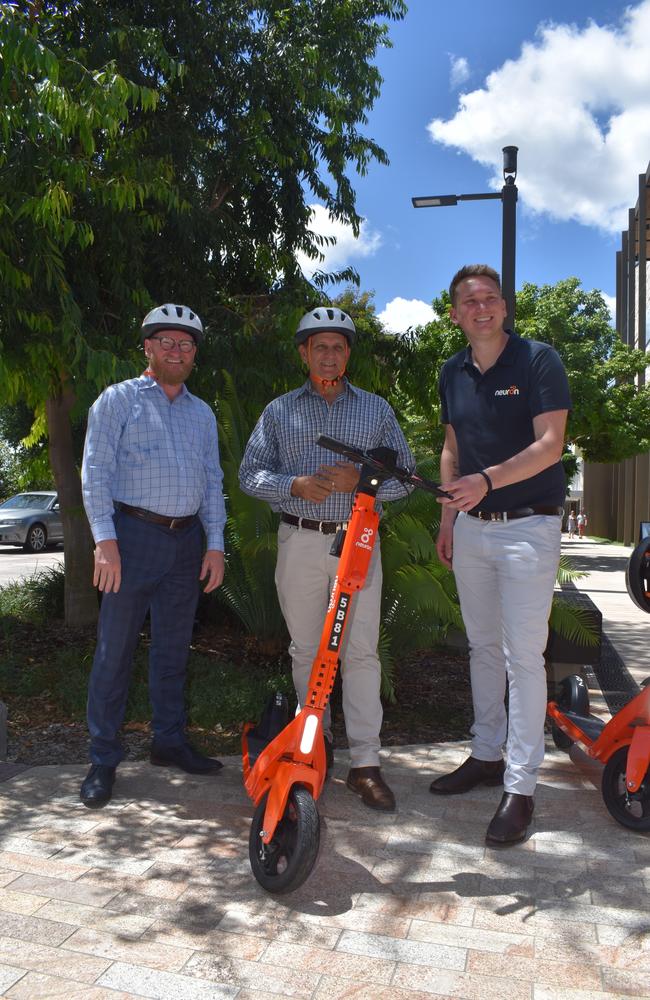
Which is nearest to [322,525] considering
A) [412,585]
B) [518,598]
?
[518,598]

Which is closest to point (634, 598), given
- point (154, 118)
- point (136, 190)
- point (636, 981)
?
point (636, 981)

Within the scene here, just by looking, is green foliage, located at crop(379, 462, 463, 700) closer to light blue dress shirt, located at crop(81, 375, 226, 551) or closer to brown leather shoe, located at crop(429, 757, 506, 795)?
brown leather shoe, located at crop(429, 757, 506, 795)

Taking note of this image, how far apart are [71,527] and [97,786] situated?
479 cm

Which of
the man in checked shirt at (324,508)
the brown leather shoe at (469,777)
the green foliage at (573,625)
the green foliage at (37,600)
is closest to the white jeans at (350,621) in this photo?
the man in checked shirt at (324,508)

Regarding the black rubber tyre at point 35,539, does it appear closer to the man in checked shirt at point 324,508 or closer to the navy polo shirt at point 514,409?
the man in checked shirt at point 324,508

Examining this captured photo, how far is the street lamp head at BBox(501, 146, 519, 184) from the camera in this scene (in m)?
9.14

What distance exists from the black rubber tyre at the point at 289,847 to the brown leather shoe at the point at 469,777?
3.96ft

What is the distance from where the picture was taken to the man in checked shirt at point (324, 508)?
3939 mm

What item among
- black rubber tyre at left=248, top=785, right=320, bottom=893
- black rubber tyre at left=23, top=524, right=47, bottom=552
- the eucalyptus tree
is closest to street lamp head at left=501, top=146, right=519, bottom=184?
the eucalyptus tree

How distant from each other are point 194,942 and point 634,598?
2206mm

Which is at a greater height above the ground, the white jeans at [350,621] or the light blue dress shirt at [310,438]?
the light blue dress shirt at [310,438]

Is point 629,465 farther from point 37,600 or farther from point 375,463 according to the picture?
point 375,463

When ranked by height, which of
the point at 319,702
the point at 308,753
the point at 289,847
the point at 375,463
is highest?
the point at 375,463

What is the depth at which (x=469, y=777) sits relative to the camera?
409cm
